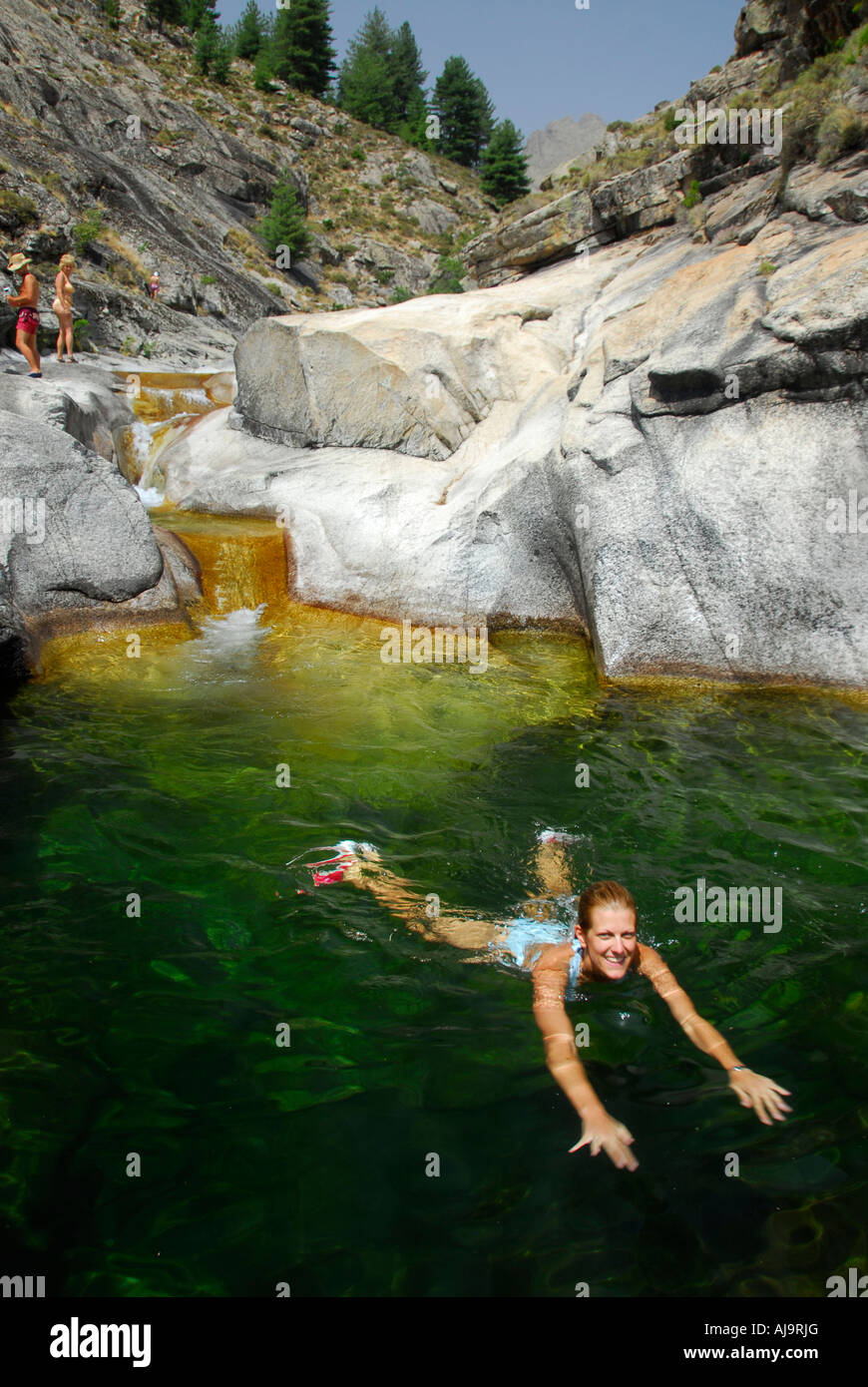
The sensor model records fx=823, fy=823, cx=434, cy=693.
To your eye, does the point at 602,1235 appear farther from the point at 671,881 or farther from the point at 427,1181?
the point at 671,881

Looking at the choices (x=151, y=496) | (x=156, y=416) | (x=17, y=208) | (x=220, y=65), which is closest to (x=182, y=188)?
(x=17, y=208)

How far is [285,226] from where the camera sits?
4838cm

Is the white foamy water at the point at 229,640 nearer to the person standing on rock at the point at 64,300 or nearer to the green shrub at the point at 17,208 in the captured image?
the person standing on rock at the point at 64,300

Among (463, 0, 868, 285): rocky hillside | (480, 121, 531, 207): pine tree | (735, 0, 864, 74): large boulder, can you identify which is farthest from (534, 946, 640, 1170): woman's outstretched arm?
(480, 121, 531, 207): pine tree

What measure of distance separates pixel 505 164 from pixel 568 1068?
65946mm

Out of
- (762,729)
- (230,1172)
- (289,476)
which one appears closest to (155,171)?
(289,476)

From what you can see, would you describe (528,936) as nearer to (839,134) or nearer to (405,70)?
(839,134)

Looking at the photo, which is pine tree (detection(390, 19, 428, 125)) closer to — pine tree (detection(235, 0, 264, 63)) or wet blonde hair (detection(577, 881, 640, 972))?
pine tree (detection(235, 0, 264, 63))

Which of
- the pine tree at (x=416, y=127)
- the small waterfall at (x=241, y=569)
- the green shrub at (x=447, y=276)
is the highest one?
the pine tree at (x=416, y=127)

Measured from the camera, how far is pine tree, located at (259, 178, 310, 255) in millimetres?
48312

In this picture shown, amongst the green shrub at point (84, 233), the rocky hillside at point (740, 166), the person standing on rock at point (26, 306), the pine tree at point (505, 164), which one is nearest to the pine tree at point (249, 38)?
the pine tree at point (505, 164)

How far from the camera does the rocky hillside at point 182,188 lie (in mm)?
28859

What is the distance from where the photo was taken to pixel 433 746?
333 inches

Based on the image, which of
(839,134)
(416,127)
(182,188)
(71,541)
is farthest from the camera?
(416,127)
